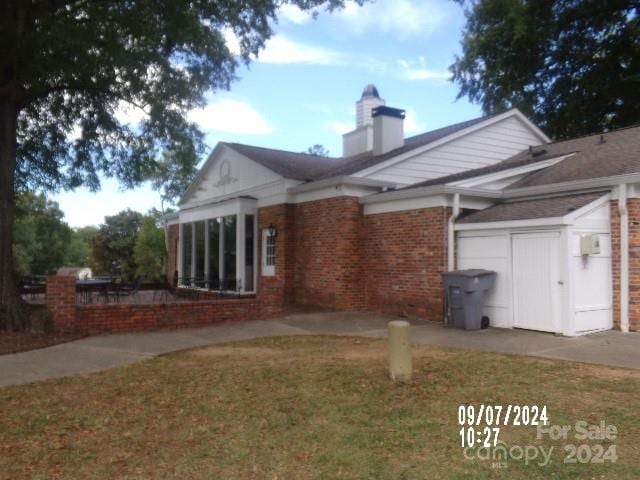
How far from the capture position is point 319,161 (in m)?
19.4

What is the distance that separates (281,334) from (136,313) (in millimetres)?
2813

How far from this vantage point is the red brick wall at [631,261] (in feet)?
31.9

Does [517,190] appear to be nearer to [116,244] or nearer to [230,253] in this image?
[230,253]

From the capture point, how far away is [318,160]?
19672mm

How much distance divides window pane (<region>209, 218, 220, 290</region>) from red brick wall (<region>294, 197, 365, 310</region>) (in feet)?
14.4

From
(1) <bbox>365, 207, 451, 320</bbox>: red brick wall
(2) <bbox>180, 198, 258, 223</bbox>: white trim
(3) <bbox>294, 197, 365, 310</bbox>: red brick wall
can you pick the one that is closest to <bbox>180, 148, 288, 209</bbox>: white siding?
(2) <bbox>180, 198, 258, 223</bbox>: white trim

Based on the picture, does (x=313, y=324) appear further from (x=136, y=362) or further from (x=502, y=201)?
(x=502, y=201)

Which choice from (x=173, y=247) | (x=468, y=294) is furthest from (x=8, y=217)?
(x=173, y=247)

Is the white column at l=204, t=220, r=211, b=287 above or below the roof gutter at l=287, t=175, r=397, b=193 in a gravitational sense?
below

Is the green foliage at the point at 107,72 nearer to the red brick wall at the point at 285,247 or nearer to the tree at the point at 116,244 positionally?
the red brick wall at the point at 285,247

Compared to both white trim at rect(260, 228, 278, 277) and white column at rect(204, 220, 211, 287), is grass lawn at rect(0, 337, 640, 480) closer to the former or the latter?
white trim at rect(260, 228, 278, 277)

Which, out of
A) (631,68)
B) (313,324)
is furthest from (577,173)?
(631,68)

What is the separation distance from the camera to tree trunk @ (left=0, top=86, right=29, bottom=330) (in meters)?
10.2

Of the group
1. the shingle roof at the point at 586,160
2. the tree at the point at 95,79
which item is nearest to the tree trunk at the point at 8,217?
the tree at the point at 95,79
